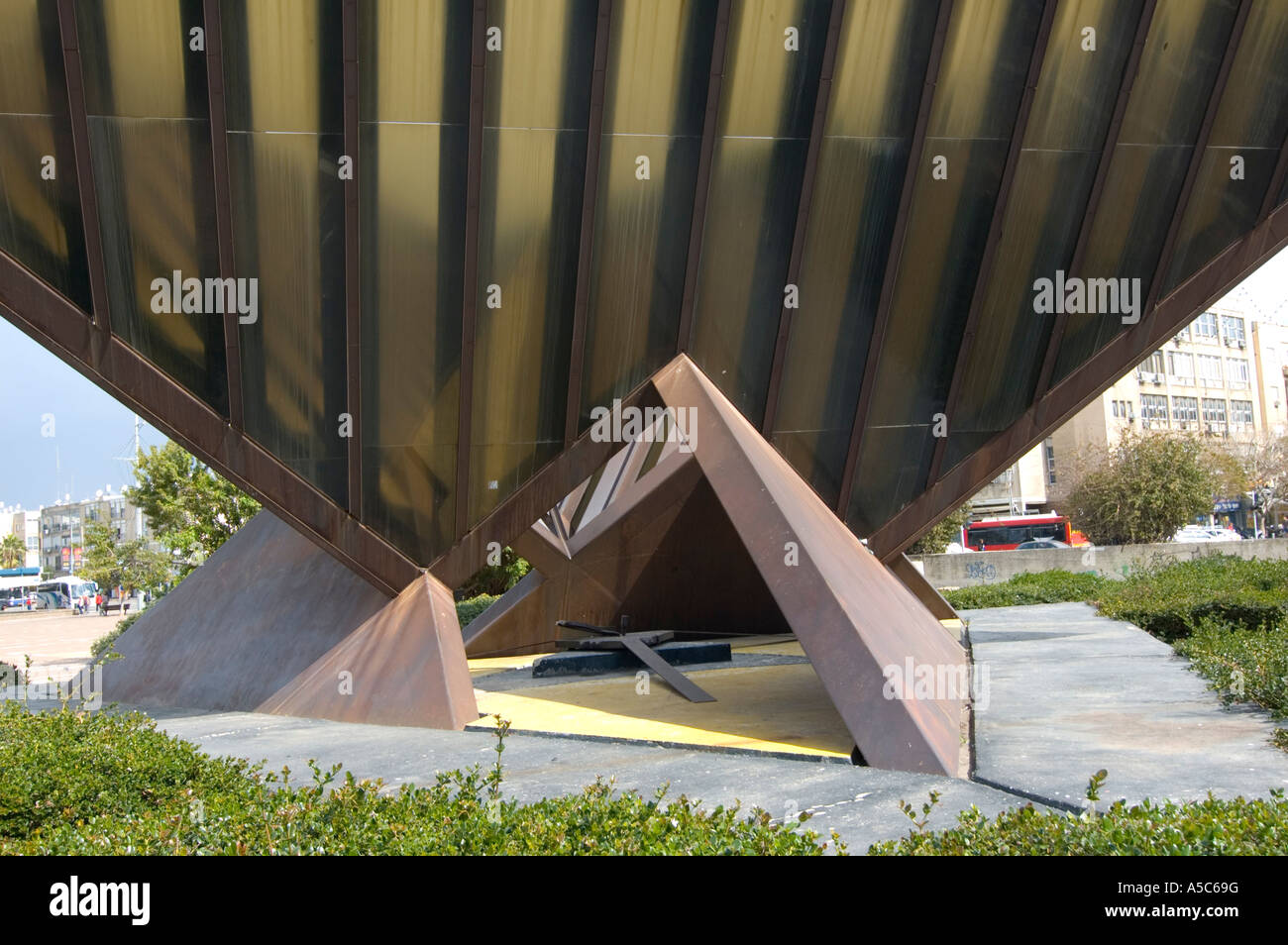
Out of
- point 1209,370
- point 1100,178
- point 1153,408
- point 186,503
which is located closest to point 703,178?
Answer: point 1100,178

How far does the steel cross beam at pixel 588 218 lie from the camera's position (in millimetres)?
12273

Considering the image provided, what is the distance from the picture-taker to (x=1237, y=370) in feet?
315

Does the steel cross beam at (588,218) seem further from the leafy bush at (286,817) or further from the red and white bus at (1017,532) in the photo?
the red and white bus at (1017,532)

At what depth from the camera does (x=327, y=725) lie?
41.9ft

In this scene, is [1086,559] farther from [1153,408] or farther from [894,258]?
[1153,408]

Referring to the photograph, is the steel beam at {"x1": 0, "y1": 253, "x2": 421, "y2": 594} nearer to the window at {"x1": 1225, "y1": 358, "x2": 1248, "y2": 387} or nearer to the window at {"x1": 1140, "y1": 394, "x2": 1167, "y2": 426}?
the window at {"x1": 1140, "y1": 394, "x2": 1167, "y2": 426}

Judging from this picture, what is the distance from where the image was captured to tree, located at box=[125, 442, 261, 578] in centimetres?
3306

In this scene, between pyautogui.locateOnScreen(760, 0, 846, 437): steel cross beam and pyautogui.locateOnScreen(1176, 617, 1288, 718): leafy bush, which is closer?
pyautogui.locateOnScreen(1176, 617, 1288, 718): leafy bush

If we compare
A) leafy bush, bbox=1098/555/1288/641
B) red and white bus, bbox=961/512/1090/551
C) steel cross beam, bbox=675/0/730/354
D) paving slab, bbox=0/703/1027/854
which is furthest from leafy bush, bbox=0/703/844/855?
red and white bus, bbox=961/512/1090/551

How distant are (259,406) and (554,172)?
4.46 meters

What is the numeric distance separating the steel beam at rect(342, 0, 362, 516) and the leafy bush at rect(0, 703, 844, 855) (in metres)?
5.65
